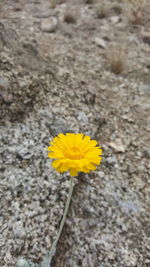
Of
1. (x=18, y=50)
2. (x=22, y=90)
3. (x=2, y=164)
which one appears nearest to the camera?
(x=2, y=164)

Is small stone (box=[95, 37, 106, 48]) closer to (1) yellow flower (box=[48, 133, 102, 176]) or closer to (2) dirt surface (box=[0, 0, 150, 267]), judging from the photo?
(2) dirt surface (box=[0, 0, 150, 267])

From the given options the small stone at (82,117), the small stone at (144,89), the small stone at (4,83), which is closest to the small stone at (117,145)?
the small stone at (82,117)

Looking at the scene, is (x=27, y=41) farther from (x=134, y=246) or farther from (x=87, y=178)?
(x=134, y=246)

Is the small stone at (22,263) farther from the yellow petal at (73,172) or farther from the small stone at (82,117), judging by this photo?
the small stone at (82,117)

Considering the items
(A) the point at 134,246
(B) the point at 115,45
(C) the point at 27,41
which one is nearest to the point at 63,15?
(B) the point at 115,45

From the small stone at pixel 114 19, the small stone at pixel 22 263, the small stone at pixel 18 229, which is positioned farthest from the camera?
the small stone at pixel 114 19

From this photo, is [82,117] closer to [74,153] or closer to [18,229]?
[18,229]
